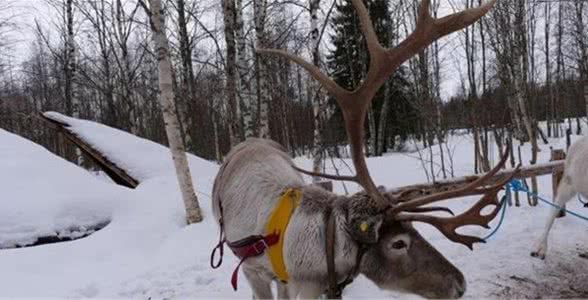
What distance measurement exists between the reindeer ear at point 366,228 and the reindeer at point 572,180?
12.6 feet

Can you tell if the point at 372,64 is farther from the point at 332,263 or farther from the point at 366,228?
the point at 332,263

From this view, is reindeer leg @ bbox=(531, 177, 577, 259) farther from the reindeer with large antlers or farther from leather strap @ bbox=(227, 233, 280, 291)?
leather strap @ bbox=(227, 233, 280, 291)

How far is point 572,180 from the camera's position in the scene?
545cm

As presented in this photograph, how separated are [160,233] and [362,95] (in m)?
4.95

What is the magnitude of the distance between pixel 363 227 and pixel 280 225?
46cm

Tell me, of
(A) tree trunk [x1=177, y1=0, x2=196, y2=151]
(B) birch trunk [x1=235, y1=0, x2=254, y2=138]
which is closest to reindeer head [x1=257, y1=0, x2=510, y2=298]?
(B) birch trunk [x1=235, y1=0, x2=254, y2=138]

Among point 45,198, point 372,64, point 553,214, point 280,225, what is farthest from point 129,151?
point 372,64

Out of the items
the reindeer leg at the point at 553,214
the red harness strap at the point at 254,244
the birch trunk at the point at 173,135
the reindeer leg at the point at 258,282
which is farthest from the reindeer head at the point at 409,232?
the birch trunk at the point at 173,135

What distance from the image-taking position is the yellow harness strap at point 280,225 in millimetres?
2506

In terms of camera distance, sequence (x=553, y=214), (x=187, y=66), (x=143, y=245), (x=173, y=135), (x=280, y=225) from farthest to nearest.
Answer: (x=187, y=66)
(x=173, y=135)
(x=143, y=245)
(x=553, y=214)
(x=280, y=225)

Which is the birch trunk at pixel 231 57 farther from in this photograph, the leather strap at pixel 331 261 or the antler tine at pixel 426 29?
the leather strap at pixel 331 261

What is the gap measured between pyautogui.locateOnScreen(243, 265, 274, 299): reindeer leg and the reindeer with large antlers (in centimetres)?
12

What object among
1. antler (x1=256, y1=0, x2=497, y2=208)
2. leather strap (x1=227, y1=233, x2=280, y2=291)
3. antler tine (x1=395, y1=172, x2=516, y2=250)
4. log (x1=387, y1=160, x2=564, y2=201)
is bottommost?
log (x1=387, y1=160, x2=564, y2=201)

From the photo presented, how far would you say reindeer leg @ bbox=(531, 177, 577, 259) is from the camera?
5.36 m
